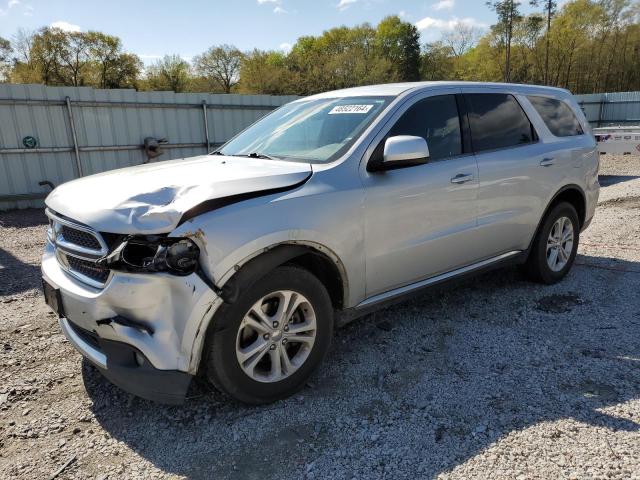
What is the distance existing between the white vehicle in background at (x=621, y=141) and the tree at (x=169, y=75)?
146ft

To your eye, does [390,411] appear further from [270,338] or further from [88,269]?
[88,269]

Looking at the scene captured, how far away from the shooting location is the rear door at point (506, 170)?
3818mm

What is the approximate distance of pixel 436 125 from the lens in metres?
3.58

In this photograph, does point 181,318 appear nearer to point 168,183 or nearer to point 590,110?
point 168,183

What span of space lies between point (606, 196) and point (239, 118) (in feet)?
31.7

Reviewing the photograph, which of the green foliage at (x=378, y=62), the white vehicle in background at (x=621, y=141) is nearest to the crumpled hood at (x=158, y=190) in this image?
the white vehicle in background at (x=621, y=141)

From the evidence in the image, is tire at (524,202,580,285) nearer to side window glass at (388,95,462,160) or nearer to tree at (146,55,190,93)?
side window glass at (388,95,462,160)

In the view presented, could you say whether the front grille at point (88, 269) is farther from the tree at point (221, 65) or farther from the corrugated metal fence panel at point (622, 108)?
the tree at point (221, 65)

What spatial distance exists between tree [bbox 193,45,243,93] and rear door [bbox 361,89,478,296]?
56393 millimetres

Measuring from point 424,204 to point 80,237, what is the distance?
221cm

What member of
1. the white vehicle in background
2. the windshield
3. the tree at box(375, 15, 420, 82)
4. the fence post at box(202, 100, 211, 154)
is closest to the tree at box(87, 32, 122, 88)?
the tree at box(375, 15, 420, 82)

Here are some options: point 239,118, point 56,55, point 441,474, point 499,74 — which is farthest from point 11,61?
point 441,474

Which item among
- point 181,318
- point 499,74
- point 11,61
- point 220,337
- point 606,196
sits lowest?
point 606,196

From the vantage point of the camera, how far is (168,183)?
8.55 feet
